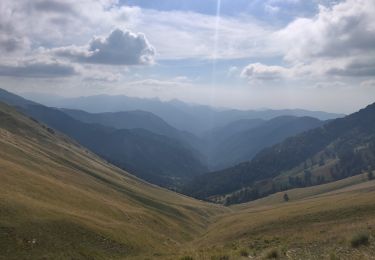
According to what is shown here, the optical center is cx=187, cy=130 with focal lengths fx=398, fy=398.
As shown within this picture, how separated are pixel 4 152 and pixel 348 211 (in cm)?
6970

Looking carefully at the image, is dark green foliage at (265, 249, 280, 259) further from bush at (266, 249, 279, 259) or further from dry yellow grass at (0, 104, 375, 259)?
dry yellow grass at (0, 104, 375, 259)

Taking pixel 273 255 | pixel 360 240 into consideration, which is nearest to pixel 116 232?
pixel 273 255

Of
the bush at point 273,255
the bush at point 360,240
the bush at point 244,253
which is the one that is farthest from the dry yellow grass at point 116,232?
the bush at point 360,240

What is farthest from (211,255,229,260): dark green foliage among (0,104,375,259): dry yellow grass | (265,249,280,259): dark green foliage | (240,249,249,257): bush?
(265,249,280,259): dark green foliage

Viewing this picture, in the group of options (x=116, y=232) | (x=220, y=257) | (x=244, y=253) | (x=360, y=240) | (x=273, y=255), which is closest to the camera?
(x=273, y=255)

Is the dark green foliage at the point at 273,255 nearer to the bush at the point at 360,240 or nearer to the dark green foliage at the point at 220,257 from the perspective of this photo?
the dark green foliage at the point at 220,257

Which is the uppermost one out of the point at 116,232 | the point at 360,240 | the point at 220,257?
the point at 360,240

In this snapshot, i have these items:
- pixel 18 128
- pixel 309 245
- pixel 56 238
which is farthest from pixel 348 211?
pixel 18 128

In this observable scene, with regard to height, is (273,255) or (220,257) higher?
(273,255)

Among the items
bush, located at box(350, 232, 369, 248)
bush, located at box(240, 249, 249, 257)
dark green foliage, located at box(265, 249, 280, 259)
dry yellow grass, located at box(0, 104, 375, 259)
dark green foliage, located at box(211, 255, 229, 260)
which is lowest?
dry yellow grass, located at box(0, 104, 375, 259)

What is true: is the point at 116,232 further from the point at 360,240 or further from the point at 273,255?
the point at 360,240

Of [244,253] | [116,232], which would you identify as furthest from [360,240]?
[116,232]

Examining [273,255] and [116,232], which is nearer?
[273,255]

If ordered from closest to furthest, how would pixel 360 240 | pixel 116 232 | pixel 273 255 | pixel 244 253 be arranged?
pixel 273 255
pixel 360 240
pixel 244 253
pixel 116 232
